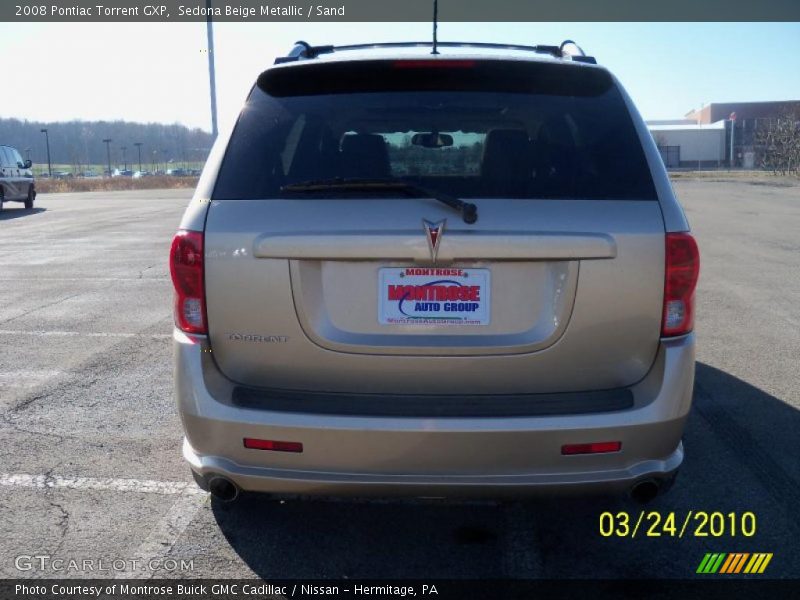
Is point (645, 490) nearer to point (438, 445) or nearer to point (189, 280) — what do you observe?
point (438, 445)

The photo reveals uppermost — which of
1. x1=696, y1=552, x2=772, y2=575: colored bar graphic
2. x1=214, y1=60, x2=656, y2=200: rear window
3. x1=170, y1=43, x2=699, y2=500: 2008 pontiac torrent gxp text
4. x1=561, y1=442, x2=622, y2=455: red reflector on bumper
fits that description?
x1=214, y1=60, x2=656, y2=200: rear window

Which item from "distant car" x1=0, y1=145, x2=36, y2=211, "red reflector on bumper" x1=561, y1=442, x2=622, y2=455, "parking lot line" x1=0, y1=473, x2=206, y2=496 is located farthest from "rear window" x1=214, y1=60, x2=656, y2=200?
"distant car" x1=0, y1=145, x2=36, y2=211

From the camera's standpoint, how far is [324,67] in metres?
3.05

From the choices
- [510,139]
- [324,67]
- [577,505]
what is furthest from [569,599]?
[324,67]

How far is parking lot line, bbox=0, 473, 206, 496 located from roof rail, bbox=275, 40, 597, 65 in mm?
2051

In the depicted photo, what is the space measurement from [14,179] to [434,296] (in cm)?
2588

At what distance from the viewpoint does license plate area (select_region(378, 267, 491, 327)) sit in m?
2.66

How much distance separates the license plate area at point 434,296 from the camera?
8.73 feet

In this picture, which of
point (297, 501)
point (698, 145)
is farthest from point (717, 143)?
point (297, 501)

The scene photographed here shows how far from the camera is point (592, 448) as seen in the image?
8.75 ft

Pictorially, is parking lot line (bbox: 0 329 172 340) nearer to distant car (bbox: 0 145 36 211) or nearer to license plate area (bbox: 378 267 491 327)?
license plate area (bbox: 378 267 491 327)

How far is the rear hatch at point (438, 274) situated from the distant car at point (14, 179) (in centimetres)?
2443

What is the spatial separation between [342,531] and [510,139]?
1.79 meters

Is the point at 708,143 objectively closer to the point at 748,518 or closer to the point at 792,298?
the point at 792,298
